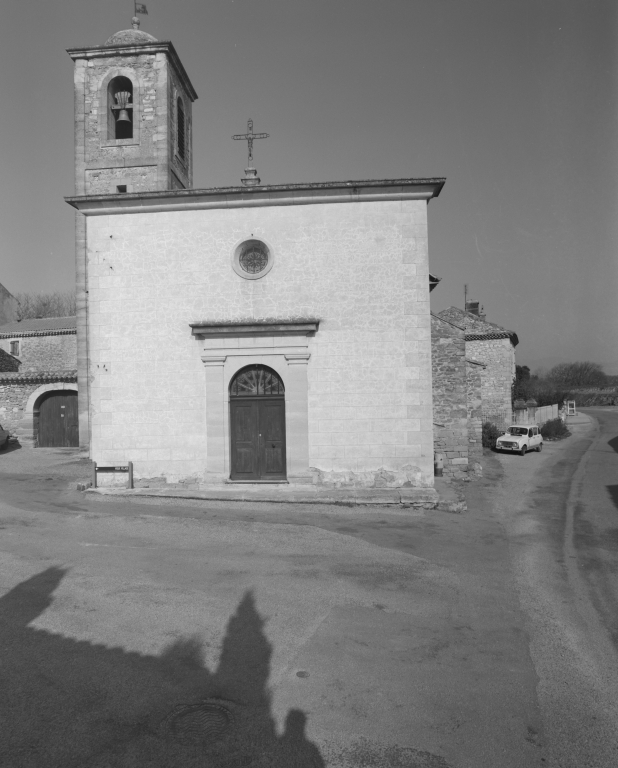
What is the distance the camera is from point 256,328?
11023 millimetres

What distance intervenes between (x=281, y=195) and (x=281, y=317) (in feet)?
8.38

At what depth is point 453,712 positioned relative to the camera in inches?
146

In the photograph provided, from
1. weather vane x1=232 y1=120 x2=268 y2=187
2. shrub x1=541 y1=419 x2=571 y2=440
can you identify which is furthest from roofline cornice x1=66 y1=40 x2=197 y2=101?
shrub x1=541 y1=419 x2=571 y2=440

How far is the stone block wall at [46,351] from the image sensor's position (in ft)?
110

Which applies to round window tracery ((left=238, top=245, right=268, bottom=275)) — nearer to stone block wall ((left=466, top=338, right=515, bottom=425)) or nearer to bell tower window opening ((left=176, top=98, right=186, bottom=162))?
bell tower window opening ((left=176, top=98, right=186, bottom=162))

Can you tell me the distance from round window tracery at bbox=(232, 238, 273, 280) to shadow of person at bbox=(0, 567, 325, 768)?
783 cm

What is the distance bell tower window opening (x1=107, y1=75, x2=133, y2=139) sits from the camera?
1681 centimetres

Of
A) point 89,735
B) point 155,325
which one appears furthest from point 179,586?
point 155,325

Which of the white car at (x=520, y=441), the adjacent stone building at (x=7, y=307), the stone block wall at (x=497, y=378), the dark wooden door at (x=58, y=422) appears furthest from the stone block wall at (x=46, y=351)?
the white car at (x=520, y=441)

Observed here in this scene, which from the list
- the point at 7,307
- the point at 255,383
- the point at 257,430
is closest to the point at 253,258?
the point at 255,383

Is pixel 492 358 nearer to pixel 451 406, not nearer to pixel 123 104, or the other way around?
pixel 451 406

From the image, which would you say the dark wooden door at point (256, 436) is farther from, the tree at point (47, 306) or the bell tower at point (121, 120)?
the tree at point (47, 306)

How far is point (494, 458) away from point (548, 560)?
45.3 feet

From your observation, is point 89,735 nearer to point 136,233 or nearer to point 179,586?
point 179,586
